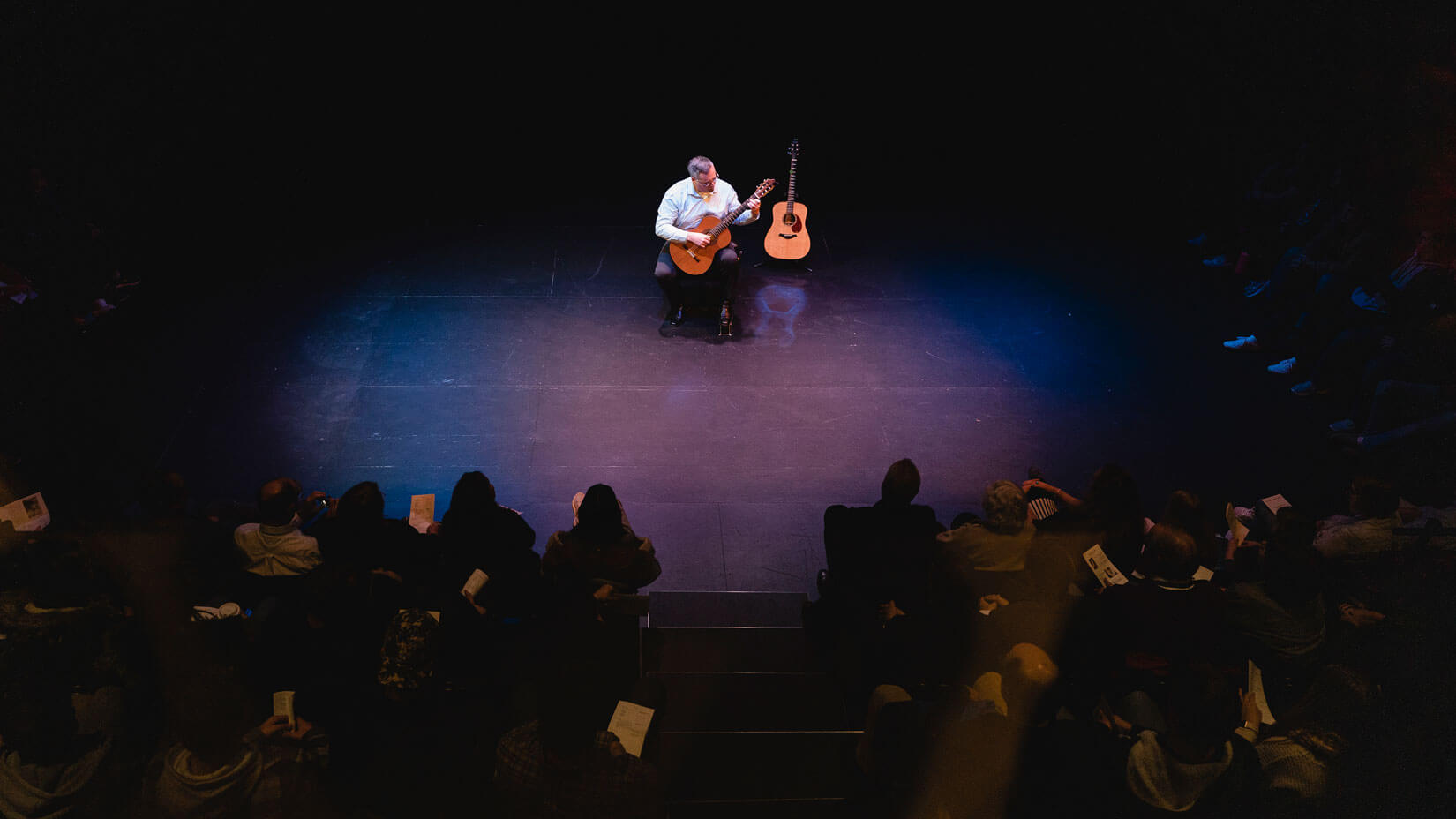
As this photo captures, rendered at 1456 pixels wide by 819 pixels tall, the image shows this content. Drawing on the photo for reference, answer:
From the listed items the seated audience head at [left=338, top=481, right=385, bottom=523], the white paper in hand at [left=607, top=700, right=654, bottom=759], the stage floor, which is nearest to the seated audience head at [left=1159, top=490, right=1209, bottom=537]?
the stage floor

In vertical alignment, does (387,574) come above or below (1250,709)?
above

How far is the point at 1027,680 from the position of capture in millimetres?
2693

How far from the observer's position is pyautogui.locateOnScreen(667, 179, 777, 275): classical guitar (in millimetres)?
5500

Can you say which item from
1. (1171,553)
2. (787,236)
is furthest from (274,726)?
(787,236)

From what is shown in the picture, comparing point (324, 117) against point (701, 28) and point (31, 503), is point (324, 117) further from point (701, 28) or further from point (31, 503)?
point (31, 503)

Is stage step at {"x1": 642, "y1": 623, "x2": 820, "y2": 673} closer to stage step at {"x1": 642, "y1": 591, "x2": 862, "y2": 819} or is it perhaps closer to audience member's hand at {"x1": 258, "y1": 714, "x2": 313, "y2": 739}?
stage step at {"x1": 642, "y1": 591, "x2": 862, "y2": 819}

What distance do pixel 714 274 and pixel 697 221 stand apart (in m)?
0.37

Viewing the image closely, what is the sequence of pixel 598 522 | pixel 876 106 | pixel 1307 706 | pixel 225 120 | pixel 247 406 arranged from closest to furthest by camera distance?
pixel 1307 706 → pixel 598 522 → pixel 247 406 → pixel 225 120 → pixel 876 106

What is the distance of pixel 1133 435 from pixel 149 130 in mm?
7809

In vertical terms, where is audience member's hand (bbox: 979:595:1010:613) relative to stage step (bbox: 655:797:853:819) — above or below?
above

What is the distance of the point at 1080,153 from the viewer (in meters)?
8.30

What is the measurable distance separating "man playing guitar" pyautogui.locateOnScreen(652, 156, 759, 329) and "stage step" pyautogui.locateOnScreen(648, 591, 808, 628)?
2352mm

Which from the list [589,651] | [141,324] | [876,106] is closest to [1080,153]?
[876,106]

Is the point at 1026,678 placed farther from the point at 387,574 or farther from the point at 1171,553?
the point at 387,574
